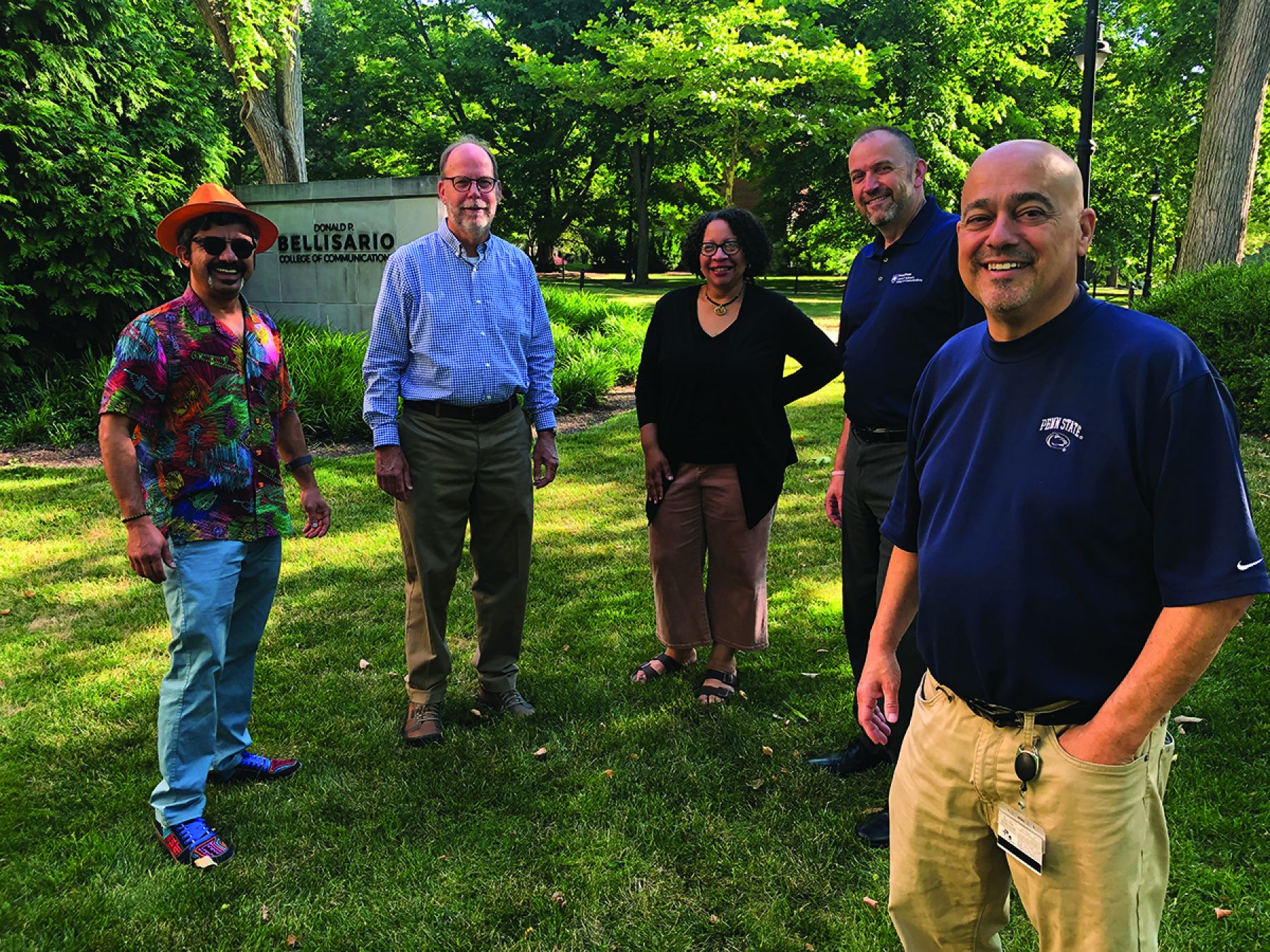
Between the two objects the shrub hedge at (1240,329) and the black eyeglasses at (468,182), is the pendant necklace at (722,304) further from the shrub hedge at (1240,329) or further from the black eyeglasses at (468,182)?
the shrub hedge at (1240,329)

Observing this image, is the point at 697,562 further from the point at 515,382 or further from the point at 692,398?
the point at 515,382

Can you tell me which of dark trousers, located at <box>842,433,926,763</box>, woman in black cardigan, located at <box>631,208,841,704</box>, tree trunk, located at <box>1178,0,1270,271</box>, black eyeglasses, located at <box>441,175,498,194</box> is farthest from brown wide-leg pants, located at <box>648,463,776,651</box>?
tree trunk, located at <box>1178,0,1270,271</box>

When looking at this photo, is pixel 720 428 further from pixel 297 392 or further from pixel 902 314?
pixel 297 392

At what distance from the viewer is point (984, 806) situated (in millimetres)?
1737

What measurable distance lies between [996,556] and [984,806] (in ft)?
1.62

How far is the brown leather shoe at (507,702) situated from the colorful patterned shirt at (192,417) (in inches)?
56.4

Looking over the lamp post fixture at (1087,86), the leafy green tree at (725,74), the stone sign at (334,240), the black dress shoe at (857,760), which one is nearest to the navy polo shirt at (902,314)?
the black dress shoe at (857,760)

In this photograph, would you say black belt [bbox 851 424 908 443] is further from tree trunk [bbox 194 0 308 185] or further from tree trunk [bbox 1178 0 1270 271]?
tree trunk [bbox 194 0 308 185]

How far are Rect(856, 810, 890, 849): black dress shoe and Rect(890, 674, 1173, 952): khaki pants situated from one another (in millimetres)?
1251

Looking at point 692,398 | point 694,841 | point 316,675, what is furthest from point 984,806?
point 316,675

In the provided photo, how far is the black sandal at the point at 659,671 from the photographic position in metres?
4.42

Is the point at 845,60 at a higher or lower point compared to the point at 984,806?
higher

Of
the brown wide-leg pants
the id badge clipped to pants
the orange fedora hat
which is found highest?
the orange fedora hat

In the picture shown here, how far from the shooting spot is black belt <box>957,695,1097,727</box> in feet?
5.32
